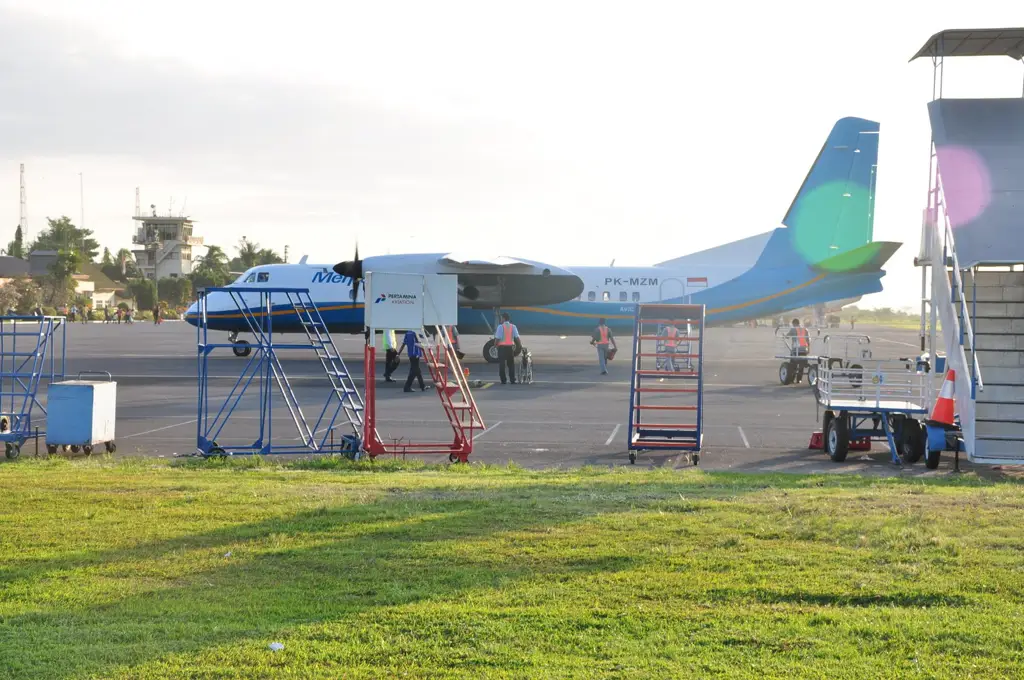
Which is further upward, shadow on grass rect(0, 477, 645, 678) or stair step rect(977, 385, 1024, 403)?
stair step rect(977, 385, 1024, 403)

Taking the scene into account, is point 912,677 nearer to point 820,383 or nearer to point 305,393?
point 820,383

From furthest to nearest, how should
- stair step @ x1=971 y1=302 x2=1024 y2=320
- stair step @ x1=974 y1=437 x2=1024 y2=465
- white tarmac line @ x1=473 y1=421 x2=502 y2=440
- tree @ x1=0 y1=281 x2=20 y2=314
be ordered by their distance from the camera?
tree @ x1=0 y1=281 x2=20 y2=314 → white tarmac line @ x1=473 y1=421 x2=502 y2=440 → stair step @ x1=971 y1=302 x2=1024 y2=320 → stair step @ x1=974 y1=437 x2=1024 y2=465

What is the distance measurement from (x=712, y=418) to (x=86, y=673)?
61.8 feet

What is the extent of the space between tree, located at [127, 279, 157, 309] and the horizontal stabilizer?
108205 mm

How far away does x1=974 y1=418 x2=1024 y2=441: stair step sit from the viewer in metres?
14.9

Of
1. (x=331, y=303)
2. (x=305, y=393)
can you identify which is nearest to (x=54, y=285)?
(x=331, y=303)

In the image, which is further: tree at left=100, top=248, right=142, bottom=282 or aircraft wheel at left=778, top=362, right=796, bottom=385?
tree at left=100, top=248, right=142, bottom=282

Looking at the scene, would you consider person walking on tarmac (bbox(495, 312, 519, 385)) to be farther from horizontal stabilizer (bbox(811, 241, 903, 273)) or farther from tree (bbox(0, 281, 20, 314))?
tree (bbox(0, 281, 20, 314))

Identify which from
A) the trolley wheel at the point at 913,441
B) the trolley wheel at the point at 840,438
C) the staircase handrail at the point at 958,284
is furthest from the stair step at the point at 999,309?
the trolley wheel at the point at 840,438

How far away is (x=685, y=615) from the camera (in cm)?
681

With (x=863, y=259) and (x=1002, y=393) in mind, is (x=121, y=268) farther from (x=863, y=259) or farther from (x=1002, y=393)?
(x=1002, y=393)

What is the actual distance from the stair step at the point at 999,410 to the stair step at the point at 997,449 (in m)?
0.49

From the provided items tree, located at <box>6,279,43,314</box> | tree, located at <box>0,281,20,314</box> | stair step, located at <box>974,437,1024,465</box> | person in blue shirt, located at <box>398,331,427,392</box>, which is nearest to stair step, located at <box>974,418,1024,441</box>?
stair step, located at <box>974,437,1024,465</box>

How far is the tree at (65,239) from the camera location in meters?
171
